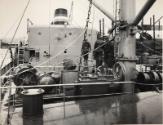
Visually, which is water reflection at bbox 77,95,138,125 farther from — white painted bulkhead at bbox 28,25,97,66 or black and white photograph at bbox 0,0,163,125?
white painted bulkhead at bbox 28,25,97,66

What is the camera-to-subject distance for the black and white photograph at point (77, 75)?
3.37 metres

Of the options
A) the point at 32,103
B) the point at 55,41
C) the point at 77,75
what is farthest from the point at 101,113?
the point at 55,41

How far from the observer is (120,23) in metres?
5.33

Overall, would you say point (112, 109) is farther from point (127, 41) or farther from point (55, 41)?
point (55, 41)

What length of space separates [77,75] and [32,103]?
2.19 meters

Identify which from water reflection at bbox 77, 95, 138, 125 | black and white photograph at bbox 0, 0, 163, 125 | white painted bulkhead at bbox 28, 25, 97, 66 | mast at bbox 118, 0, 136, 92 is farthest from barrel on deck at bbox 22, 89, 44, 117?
white painted bulkhead at bbox 28, 25, 97, 66

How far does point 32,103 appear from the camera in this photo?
3.33 m

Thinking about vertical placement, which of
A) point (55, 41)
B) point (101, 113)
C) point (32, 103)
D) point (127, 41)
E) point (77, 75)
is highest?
point (55, 41)

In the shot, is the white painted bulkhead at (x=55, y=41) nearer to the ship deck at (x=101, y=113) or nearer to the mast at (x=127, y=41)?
the mast at (x=127, y=41)

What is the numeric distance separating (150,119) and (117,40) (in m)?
2.73

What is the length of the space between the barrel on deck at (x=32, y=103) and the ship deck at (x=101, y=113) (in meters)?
0.10

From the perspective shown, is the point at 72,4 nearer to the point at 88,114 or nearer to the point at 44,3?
the point at 44,3

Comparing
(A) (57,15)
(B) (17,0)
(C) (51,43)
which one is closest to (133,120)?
(B) (17,0)

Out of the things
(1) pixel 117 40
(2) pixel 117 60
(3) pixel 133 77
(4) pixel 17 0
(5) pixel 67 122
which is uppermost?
(4) pixel 17 0
